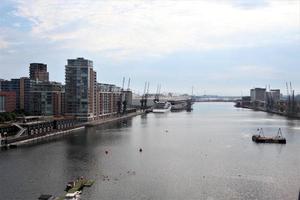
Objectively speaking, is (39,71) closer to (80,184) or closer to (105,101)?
(105,101)

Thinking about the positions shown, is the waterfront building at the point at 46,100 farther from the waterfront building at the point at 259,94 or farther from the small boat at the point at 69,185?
the waterfront building at the point at 259,94

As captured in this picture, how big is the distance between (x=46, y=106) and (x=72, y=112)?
5.34 meters

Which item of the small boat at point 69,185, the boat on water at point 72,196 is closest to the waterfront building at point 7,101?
the small boat at point 69,185

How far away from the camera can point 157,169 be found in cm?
2606

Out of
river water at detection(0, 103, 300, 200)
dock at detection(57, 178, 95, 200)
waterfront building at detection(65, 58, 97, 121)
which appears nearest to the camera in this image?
dock at detection(57, 178, 95, 200)

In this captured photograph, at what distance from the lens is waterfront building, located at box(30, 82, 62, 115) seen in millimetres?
64875

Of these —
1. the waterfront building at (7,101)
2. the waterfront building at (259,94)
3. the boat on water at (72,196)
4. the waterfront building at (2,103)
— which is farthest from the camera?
the waterfront building at (259,94)

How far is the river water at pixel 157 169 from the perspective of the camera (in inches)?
807

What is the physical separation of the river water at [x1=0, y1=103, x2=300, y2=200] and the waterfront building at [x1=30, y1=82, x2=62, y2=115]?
82.3ft

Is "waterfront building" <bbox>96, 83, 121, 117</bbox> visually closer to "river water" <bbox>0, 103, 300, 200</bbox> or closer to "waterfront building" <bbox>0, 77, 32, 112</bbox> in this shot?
"waterfront building" <bbox>0, 77, 32, 112</bbox>

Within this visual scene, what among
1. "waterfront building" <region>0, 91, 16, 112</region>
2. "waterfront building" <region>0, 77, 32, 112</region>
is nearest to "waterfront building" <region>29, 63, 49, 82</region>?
"waterfront building" <region>0, 77, 32, 112</region>

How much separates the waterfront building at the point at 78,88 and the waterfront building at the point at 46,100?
118 inches

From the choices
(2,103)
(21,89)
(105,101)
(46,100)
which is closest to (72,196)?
(2,103)

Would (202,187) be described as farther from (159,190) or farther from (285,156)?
(285,156)
